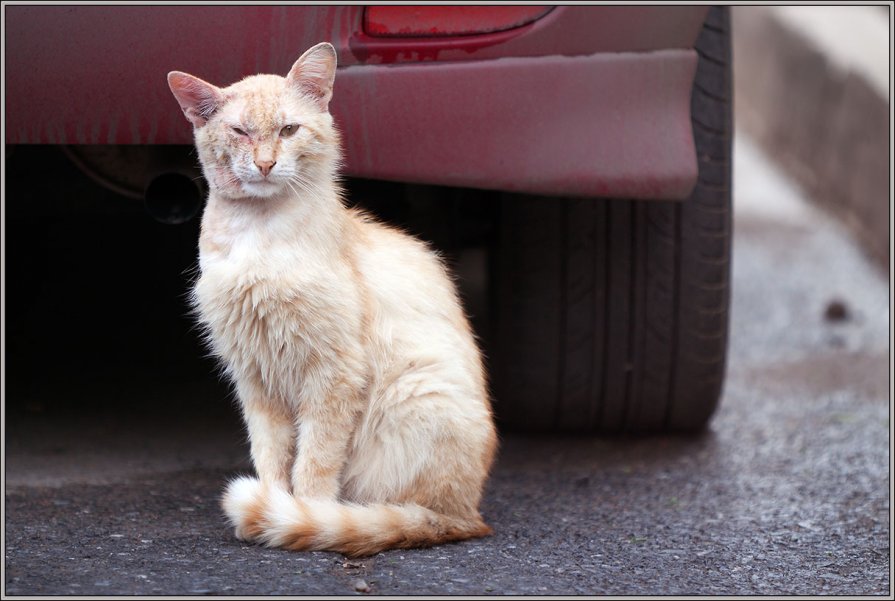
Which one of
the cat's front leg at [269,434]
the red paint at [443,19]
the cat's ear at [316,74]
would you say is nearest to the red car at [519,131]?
the red paint at [443,19]

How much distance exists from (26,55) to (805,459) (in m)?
2.44

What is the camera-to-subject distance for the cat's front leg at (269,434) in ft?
8.13

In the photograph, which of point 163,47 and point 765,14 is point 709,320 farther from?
point 765,14

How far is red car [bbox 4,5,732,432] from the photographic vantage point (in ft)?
8.26

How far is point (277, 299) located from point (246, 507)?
0.44 m

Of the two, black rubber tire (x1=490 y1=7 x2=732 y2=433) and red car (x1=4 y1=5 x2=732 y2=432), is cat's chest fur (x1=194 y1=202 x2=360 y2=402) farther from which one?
black rubber tire (x1=490 y1=7 x2=732 y2=433)

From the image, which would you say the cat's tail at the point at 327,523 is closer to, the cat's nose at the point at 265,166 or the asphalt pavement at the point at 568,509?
the asphalt pavement at the point at 568,509

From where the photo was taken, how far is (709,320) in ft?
11.0

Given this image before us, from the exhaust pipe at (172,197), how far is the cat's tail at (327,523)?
0.68 meters

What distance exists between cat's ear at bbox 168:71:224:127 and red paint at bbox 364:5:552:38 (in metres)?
0.43

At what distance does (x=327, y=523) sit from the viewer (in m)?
2.30

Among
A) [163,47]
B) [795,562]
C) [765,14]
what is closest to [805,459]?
[795,562]

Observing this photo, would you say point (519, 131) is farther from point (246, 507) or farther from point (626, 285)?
point (246, 507)

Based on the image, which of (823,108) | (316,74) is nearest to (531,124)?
(316,74)
